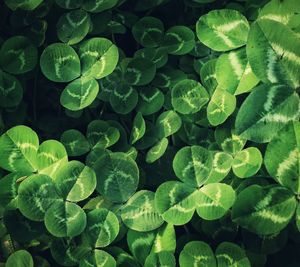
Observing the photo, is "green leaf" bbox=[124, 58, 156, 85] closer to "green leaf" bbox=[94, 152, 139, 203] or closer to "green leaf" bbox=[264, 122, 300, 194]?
"green leaf" bbox=[94, 152, 139, 203]

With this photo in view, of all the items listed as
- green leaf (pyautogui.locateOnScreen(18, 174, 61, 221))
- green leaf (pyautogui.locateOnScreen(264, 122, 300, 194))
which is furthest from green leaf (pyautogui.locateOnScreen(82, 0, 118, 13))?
green leaf (pyautogui.locateOnScreen(264, 122, 300, 194))

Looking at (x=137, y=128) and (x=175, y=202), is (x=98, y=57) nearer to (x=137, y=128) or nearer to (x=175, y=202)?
(x=137, y=128)

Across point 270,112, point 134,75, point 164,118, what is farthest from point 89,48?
point 270,112

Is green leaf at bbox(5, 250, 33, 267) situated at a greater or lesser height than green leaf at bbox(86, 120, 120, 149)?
lesser

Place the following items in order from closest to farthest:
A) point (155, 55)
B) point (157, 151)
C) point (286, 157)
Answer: point (286, 157) → point (157, 151) → point (155, 55)

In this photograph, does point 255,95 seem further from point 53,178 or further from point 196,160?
point 53,178

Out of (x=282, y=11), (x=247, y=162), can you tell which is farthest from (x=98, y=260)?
(x=282, y=11)

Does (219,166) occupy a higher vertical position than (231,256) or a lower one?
higher
